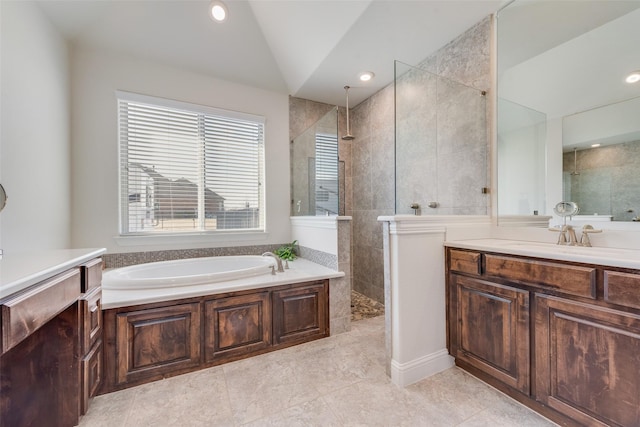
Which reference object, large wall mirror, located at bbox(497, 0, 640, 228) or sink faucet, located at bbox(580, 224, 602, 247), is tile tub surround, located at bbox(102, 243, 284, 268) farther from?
sink faucet, located at bbox(580, 224, 602, 247)

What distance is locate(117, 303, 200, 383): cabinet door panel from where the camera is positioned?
1.60 meters

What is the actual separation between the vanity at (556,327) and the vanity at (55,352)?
2140 millimetres

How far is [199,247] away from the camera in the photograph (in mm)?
2785

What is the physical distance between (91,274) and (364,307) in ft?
8.24

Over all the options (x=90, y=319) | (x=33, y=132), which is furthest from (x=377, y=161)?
(x=33, y=132)

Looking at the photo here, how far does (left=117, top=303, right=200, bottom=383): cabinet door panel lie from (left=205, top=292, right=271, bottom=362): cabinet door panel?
91 millimetres

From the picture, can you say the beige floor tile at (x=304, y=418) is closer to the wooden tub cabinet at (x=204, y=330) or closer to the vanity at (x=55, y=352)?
the wooden tub cabinet at (x=204, y=330)

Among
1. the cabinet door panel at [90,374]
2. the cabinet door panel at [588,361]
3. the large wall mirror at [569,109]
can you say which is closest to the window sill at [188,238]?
the cabinet door panel at [90,374]

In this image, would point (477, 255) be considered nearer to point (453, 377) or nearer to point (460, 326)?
point (460, 326)

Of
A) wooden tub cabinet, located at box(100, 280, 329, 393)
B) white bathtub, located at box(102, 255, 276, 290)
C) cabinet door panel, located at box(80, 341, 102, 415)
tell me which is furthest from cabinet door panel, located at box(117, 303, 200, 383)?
white bathtub, located at box(102, 255, 276, 290)

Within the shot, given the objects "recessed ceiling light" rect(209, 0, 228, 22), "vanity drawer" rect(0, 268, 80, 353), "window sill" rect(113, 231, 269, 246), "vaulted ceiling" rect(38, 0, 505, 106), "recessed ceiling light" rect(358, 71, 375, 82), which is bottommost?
"vanity drawer" rect(0, 268, 80, 353)

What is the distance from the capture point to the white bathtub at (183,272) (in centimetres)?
182

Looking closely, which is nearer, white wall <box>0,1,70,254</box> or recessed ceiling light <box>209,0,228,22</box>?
white wall <box>0,1,70,254</box>

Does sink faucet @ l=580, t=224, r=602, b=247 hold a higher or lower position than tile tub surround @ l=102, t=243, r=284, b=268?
higher
